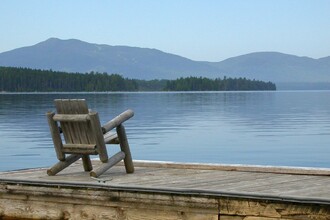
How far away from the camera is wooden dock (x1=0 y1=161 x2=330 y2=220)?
26.9ft

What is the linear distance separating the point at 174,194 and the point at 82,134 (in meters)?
2.65

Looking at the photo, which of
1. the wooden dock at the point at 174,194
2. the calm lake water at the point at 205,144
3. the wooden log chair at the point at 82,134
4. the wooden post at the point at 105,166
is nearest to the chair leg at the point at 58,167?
the wooden log chair at the point at 82,134

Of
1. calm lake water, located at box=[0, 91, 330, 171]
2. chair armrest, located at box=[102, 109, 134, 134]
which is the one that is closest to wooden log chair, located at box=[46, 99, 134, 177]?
chair armrest, located at box=[102, 109, 134, 134]

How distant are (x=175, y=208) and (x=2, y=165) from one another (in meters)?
25.2

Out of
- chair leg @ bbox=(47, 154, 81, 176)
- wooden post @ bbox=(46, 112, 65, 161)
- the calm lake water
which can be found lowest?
the calm lake water

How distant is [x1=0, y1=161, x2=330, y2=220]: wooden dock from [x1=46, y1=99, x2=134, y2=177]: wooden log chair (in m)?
0.24

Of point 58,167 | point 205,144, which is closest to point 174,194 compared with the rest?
point 58,167

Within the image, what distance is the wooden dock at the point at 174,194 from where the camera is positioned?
820 cm

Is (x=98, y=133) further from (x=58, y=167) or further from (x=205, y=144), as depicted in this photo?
(x=205, y=144)

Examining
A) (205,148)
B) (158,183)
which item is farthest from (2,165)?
(158,183)

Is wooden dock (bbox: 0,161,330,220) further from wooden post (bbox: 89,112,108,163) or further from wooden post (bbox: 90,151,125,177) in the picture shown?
wooden post (bbox: 89,112,108,163)

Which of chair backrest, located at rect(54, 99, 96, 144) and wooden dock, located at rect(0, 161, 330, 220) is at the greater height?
chair backrest, located at rect(54, 99, 96, 144)

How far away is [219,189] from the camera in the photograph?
29.5ft

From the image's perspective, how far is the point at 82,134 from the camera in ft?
35.4
